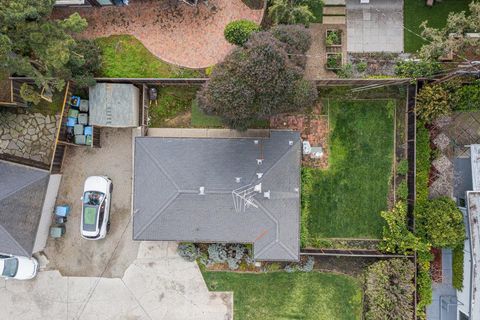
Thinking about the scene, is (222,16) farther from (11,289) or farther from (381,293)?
(11,289)

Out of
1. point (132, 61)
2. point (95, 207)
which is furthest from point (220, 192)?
point (132, 61)

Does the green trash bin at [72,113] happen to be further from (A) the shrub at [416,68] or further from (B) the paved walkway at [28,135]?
(A) the shrub at [416,68]

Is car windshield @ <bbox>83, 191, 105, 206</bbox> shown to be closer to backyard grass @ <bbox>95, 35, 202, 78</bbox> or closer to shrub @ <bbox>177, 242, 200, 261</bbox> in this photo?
shrub @ <bbox>177, 242, 200, 261</bbox>

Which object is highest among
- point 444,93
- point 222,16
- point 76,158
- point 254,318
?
point 222,16

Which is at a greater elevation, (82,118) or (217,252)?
(82,118)

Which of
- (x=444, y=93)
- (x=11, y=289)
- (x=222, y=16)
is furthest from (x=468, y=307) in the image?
(x=11, y=289)

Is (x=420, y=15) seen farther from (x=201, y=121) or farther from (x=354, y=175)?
(x=201, y=121)
